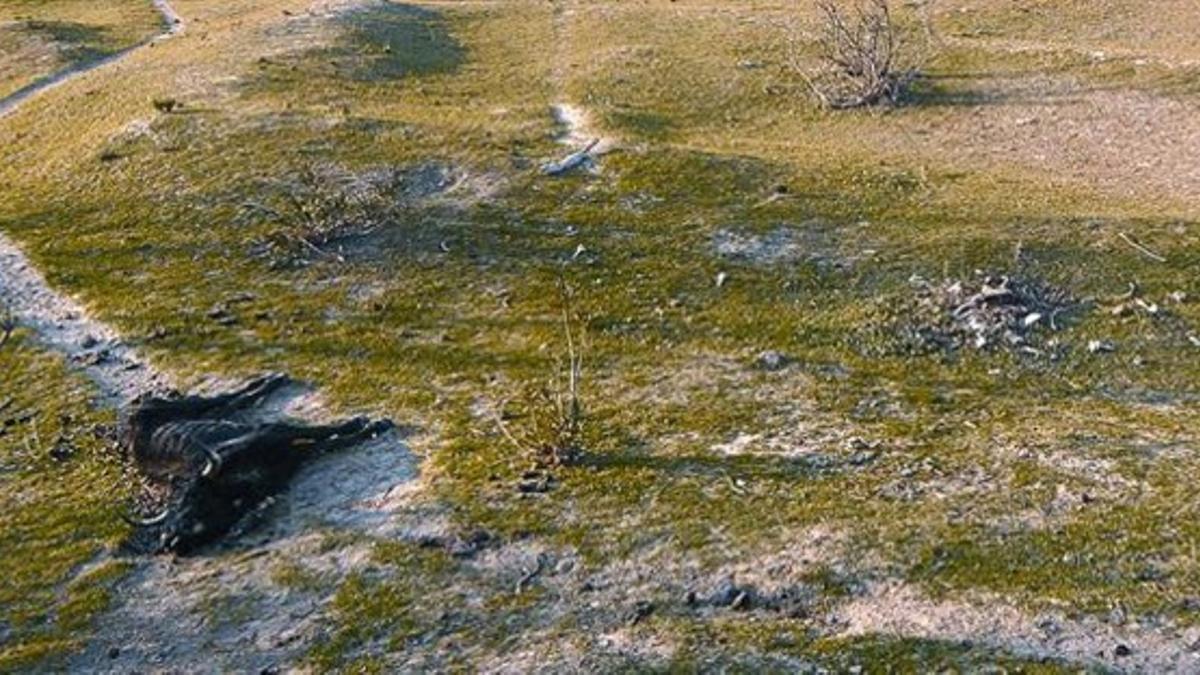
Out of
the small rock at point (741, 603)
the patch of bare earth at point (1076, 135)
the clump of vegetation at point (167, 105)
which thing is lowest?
the patch of bare earth at point (1076, 135)

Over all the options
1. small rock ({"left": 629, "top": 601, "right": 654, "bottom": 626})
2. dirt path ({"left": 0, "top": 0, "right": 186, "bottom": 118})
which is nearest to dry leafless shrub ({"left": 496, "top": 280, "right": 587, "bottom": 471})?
small rock ({"left": 629, "top": 601, "right": 654, "bottom": 626})

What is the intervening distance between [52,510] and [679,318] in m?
7.07

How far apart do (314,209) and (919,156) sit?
33.7 feet

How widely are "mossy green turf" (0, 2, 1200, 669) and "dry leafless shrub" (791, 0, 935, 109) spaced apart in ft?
2.56

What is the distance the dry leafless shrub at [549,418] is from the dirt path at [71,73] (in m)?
21.7

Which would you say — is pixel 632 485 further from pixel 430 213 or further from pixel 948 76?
pixel 948 76

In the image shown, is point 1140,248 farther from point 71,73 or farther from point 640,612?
point 71,73

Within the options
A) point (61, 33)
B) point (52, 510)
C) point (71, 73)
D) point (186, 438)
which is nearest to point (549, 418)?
point (186, 438)

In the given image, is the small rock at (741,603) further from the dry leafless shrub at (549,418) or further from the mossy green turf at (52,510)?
the mossy green turf at (52,510)

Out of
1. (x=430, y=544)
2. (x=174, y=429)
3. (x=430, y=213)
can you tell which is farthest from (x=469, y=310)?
(x=430, y=544)

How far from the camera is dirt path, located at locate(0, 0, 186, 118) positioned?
1247 inches

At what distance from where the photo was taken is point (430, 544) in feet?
34.8

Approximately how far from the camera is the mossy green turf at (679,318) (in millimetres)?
10188

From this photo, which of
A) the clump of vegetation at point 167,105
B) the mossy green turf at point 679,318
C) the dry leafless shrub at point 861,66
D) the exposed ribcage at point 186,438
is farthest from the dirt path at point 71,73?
the exposed ribcage at point 186,438
